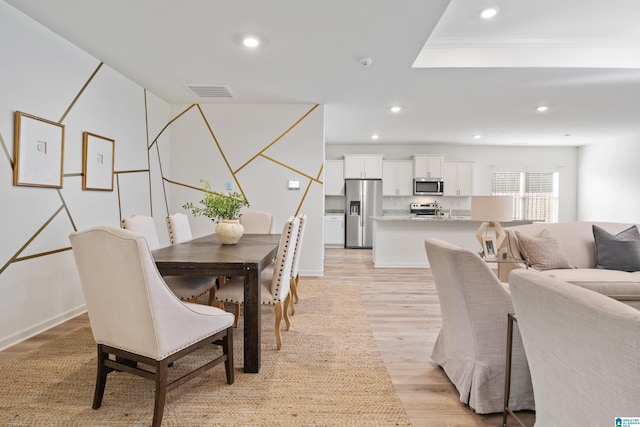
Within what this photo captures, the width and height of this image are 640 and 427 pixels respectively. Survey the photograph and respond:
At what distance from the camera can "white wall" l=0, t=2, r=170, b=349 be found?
2543 mm

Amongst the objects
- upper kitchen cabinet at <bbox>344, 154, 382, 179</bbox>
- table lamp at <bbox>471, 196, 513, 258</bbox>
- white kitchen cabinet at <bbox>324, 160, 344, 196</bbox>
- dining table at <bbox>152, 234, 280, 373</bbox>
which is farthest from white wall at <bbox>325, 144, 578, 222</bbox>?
dining table at <bbox>152, 234, 280, 373</bbox>

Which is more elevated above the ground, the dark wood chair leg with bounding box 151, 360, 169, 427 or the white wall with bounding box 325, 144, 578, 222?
the white wall with bounding box 325, 144, 578, 222

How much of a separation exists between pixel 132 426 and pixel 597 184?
9.60 metres

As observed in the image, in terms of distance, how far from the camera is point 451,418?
172cm

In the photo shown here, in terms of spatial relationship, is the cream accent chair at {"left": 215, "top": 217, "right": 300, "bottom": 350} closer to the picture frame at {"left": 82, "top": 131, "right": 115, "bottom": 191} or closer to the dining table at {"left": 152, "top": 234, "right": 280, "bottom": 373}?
the dining table at {"left": 152, "top": 234, "right": 280, "bottom": 373}

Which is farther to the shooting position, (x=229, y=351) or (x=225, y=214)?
(x=225, y=214)

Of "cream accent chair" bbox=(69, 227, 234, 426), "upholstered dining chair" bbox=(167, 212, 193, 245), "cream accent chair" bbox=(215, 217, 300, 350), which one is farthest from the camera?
"upholstered dining chair" bbox=(167, 212, 193, 245)

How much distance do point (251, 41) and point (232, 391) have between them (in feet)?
8.98

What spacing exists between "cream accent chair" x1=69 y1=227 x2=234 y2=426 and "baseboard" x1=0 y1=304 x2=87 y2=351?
1.47 m

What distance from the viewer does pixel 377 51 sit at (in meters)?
3.23

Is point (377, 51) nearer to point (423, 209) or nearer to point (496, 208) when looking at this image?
point (496, 208)

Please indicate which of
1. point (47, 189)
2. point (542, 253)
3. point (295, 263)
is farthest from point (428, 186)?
point (47, 189)

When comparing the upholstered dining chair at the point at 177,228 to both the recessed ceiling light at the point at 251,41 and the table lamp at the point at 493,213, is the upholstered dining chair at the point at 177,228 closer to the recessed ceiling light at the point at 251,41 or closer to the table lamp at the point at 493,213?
the recessed ceiling light at the point at 251,41

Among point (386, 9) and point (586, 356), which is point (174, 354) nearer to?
point (586, 356)
